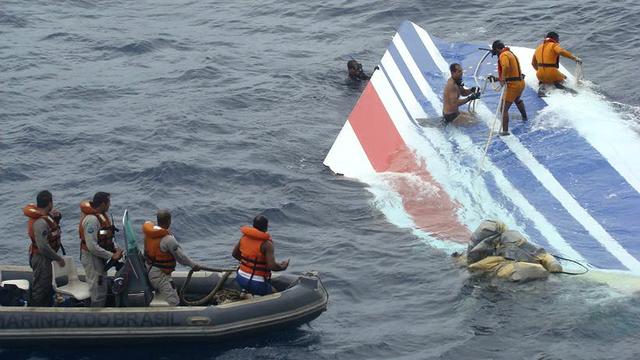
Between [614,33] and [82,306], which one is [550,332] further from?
[614,33]

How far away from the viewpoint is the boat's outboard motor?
12.9 m

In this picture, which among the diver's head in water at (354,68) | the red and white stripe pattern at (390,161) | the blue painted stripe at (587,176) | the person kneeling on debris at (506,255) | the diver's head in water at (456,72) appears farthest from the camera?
the diver's head in water at (354,68)

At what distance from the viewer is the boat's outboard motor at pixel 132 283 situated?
12.9 meters

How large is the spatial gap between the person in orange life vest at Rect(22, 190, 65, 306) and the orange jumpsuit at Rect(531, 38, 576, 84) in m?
10.4

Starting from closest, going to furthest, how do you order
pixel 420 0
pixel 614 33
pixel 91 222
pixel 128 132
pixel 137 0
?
pixel 91 222
pixel 128 132
pixel 614 33
pixel 420 0
pixel 137 0

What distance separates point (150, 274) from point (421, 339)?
11.0ft

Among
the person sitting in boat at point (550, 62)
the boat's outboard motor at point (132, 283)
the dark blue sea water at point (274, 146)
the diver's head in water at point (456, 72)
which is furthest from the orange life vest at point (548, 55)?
the boat's outboard motor at point (132, 283)

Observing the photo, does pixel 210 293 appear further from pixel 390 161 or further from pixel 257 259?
pixel 390 161

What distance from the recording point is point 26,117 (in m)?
22.1

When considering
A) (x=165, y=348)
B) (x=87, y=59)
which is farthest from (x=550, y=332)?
(x=87, y=59)

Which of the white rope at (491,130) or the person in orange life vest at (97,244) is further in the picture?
the white rope at (491,130)

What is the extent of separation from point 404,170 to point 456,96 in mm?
1871

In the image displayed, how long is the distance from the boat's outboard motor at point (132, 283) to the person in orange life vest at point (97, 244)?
163 mm

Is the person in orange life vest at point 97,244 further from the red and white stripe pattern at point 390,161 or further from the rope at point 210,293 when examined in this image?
the red and white stripe pattern at point 390,161
